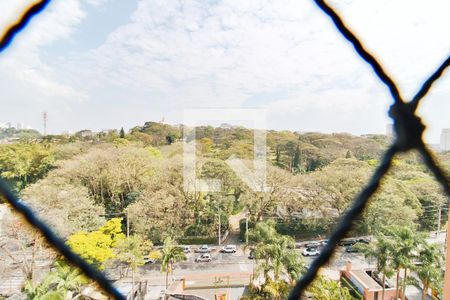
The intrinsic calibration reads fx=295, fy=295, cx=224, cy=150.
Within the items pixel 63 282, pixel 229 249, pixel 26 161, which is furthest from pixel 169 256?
pixel 26 161

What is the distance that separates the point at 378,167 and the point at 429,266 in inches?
121

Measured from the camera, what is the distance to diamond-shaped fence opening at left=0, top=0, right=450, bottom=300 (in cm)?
12

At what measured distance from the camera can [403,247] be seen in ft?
8.83

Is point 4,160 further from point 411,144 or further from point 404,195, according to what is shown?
point 404,195

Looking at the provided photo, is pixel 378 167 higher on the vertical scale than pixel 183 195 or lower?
higher

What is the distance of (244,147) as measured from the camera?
435cm

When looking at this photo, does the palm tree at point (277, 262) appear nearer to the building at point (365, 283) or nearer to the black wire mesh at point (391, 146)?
the building at point (365, 283)

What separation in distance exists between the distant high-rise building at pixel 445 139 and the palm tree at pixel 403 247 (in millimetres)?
2950

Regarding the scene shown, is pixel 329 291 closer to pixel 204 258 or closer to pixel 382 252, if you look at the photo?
pixel 382 252

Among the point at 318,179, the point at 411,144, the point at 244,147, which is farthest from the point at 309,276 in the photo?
the point at 244,147

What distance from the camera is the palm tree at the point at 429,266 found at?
2431 mm

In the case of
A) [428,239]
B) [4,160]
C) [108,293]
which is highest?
[108,293]

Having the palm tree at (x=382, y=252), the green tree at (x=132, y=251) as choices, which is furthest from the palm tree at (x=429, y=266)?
the green tree at (x=132, y=251)

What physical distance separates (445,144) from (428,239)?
3156mm
